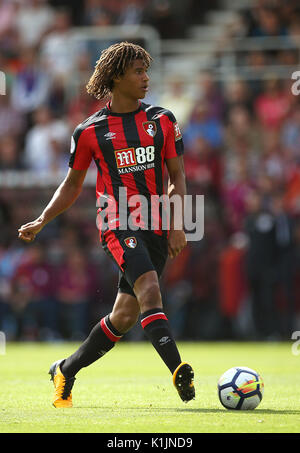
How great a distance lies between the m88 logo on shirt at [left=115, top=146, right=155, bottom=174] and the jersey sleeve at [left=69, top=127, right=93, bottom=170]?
0.26 meters

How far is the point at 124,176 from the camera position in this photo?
709 centimetres

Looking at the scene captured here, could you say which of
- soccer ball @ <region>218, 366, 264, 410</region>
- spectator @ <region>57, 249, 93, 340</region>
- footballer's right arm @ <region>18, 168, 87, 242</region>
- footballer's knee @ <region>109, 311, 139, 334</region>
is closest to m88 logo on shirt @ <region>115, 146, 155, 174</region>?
footballer's right arm @ <region>18, 168, 87, 242</region>

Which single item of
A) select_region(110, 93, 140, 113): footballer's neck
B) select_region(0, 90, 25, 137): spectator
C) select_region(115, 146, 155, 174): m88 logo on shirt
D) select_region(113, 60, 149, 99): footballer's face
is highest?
select_region(0, 90, 25, 137): spectator

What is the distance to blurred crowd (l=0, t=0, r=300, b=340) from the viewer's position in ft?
51.8

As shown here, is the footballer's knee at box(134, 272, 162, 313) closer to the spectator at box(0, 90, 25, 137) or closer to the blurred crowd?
the blurred crowd

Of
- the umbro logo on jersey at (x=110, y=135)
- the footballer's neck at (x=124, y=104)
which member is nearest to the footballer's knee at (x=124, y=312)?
the umbro logo on jersey at (x=110, y=135)

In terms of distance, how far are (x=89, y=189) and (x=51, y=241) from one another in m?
1.18

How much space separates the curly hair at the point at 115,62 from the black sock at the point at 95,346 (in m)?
1.82

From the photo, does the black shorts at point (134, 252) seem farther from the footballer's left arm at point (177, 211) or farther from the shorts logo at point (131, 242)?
the footballer's left arm at point (177, 211)

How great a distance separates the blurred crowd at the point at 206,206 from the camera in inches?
621

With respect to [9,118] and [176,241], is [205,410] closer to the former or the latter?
[176,241]

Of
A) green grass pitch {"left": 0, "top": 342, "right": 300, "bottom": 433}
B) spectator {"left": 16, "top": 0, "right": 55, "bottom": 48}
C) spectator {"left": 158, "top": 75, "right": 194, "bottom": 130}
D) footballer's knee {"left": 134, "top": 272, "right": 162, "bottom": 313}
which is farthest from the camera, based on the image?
spectator {"left": 16, "top": 0, "right": 55, "bottom": 48}

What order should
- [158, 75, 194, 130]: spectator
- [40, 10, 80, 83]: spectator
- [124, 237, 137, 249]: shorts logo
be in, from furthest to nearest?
[40, 10, 80, 83]: spectator
[158, 75, 194, 130]: spectator
[124, 237, 137, 249]: shorts logo

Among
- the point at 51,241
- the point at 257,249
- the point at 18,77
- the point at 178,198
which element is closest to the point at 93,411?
the point at 178,198
